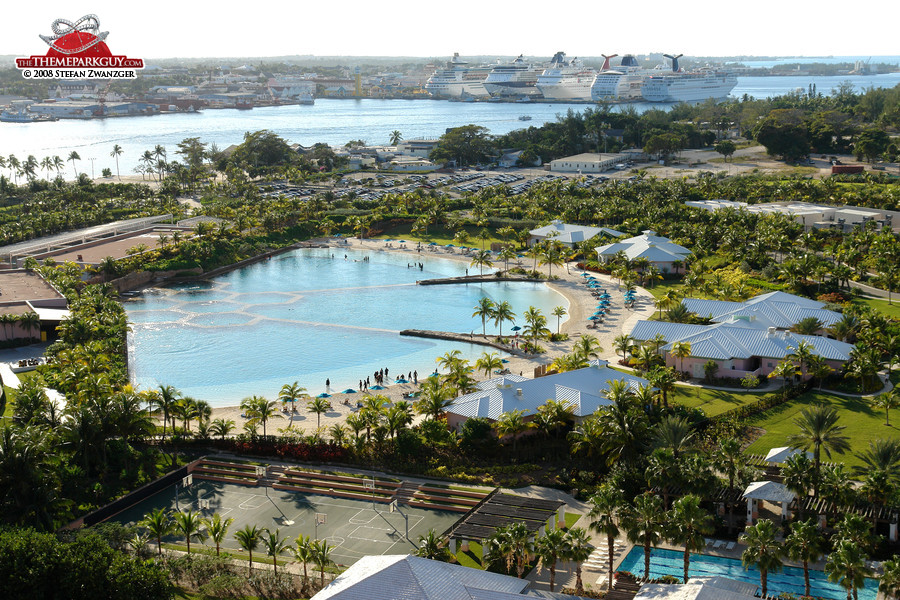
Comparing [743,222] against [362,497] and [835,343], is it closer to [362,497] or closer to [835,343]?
[835,343]

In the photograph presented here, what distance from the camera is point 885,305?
43094mm

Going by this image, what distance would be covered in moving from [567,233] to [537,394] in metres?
30.9

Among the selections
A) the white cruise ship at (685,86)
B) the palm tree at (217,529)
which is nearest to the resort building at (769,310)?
the palm tree at (217,529)

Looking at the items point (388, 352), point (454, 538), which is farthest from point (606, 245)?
point (454, 538)

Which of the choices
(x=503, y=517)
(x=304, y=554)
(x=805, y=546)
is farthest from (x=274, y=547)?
(x=805, y=546)

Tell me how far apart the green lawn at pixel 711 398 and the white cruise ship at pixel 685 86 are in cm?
15703

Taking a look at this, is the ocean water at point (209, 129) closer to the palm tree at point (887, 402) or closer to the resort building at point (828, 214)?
the resort building at point (828, 214)

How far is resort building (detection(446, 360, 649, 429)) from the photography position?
30.6 metres

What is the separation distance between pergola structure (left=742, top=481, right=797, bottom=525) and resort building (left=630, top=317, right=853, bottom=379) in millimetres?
11515

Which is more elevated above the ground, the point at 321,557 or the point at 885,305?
the point at 885,305

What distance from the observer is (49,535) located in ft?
69.7

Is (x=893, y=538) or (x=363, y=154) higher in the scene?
(x=363, y=154)

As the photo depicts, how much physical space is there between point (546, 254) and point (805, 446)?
30324 mm

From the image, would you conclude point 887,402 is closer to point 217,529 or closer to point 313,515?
point 313,515
